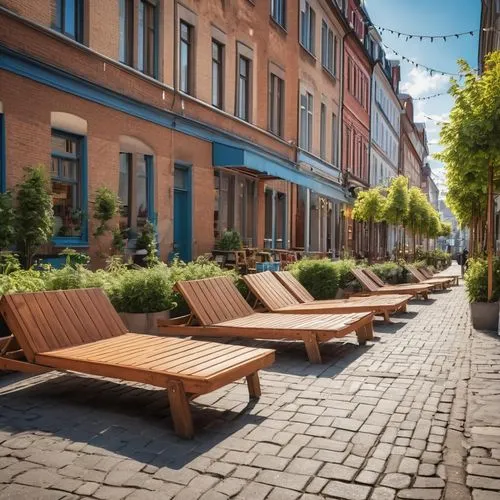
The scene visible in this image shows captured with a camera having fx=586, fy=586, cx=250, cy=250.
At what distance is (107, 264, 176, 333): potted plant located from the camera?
286 inches

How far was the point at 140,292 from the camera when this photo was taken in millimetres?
7348

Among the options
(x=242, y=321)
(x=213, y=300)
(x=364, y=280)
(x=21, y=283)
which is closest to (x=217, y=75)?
(x=364, y=280)

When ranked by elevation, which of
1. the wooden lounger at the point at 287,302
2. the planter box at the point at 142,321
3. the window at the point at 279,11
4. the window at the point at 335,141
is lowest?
the planter box at the point at 142,321

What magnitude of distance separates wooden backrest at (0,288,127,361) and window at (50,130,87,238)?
5209 millimetres

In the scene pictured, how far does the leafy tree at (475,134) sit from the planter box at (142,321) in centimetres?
509

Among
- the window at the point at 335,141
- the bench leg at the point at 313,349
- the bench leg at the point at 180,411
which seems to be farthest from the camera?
the window at the point at 335,141

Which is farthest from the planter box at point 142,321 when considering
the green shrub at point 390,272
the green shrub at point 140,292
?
the green shrub at point 390,272

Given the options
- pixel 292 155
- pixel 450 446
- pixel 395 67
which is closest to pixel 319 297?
pixel 450 446

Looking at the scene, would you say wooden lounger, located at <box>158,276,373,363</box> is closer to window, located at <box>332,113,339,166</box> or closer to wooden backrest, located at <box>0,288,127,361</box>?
wooden backrest, located at <box>0,288,127,361</box>

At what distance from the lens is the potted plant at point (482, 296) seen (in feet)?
29.2

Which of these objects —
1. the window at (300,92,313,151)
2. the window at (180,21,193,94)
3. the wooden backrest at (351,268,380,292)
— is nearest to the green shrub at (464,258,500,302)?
the wooden backrest at (351,268,380,292)

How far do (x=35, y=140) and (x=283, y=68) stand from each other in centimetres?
1238

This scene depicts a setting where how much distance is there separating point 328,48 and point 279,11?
609 cm

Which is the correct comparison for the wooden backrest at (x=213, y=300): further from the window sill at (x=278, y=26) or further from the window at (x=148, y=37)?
the window sill at (x=278, y=26)
